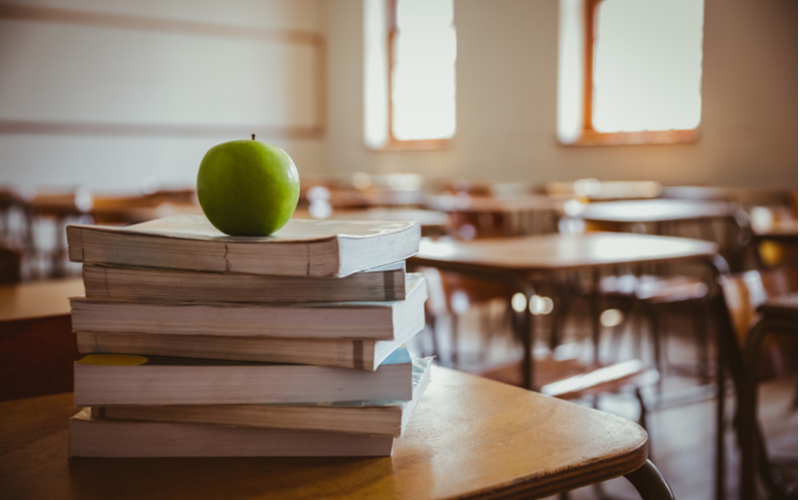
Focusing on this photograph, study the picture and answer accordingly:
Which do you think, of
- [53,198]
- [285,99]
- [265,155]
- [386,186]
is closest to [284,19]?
[285,99]

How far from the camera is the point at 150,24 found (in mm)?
8758

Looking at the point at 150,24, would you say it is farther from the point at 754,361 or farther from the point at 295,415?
the point at 295,415

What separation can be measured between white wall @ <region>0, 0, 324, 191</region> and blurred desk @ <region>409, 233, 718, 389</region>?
23.2 feet

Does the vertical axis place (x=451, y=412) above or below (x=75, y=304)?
below

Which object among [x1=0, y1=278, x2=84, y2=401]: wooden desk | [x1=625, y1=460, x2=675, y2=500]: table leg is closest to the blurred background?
[x1=0, y1=278, x2=84, y2=401]: wooden desk

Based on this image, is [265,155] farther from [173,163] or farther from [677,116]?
[173,163]

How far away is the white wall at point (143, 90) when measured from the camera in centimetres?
806

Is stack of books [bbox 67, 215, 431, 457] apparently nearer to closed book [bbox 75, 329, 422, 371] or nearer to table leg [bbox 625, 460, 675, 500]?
→ closed book [bbox 75, 329, 422, 371]

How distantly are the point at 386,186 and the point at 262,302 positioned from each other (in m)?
7.70

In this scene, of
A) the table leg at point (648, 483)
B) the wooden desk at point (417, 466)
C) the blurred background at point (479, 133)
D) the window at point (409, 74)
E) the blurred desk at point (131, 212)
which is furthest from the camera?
the window at point (409, 74)

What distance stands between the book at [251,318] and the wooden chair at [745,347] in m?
1.18

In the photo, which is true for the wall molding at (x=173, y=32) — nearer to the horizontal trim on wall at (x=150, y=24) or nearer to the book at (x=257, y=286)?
the horizontal trim on wall at (x=150, y=24)

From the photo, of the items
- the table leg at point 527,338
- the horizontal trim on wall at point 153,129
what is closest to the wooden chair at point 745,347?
the table leg at point 527,338

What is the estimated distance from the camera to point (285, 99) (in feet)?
31.9
